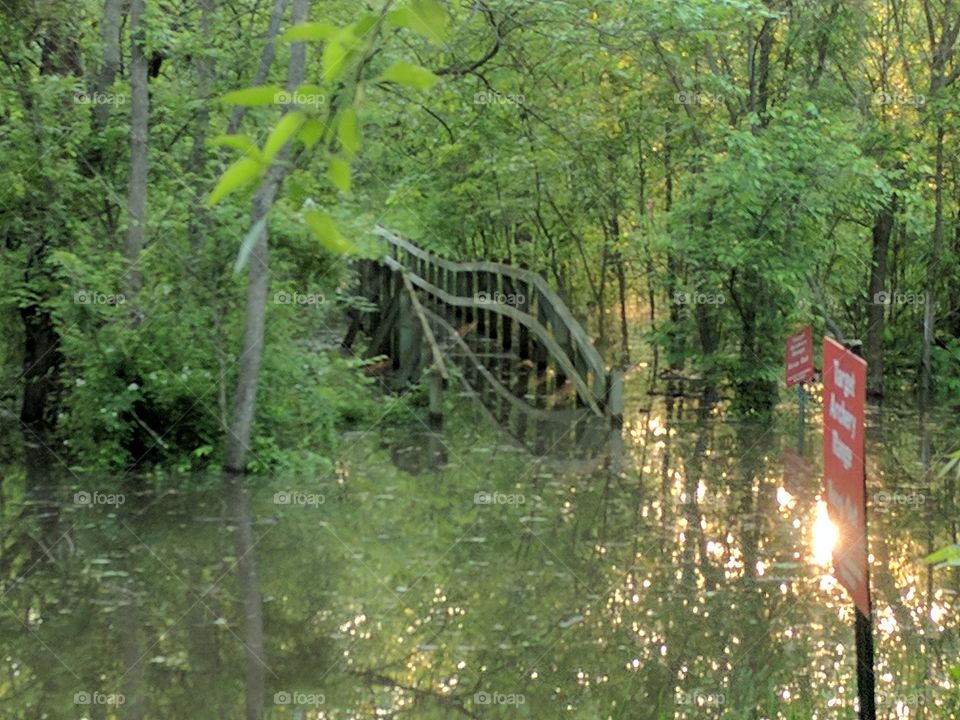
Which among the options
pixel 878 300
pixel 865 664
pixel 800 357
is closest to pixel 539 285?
pixel 878 300

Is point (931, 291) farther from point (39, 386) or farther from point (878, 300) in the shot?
point (39, 386)

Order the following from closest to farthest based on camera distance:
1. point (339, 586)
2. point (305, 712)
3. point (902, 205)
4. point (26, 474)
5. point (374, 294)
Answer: point (305, 712) < point (339, 586) < point (26, 474) < point (902, 205) < point (374, 294)

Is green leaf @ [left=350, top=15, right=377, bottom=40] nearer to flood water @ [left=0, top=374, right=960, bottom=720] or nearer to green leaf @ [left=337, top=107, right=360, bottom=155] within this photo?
green leaf @ [left=337, top=107, right=360, bottom=155]

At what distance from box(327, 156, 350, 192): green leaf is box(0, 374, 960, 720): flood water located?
2.74 m

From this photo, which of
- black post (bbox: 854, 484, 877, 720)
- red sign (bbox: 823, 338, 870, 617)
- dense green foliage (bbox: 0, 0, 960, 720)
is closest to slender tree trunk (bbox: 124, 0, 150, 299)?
dense green foliage (bbox: 0, 0, 960, 720)

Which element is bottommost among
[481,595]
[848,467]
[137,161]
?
[481,595]

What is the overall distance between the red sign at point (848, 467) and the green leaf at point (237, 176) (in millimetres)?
3032

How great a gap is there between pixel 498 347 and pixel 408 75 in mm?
18706

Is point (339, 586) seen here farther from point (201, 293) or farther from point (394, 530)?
point (201, 293)

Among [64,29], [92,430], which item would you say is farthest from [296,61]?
[92,430]

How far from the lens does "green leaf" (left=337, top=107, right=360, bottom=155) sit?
1.73 m

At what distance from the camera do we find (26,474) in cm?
1197

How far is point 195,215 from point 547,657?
615 centimetres

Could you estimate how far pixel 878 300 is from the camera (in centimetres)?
1825
